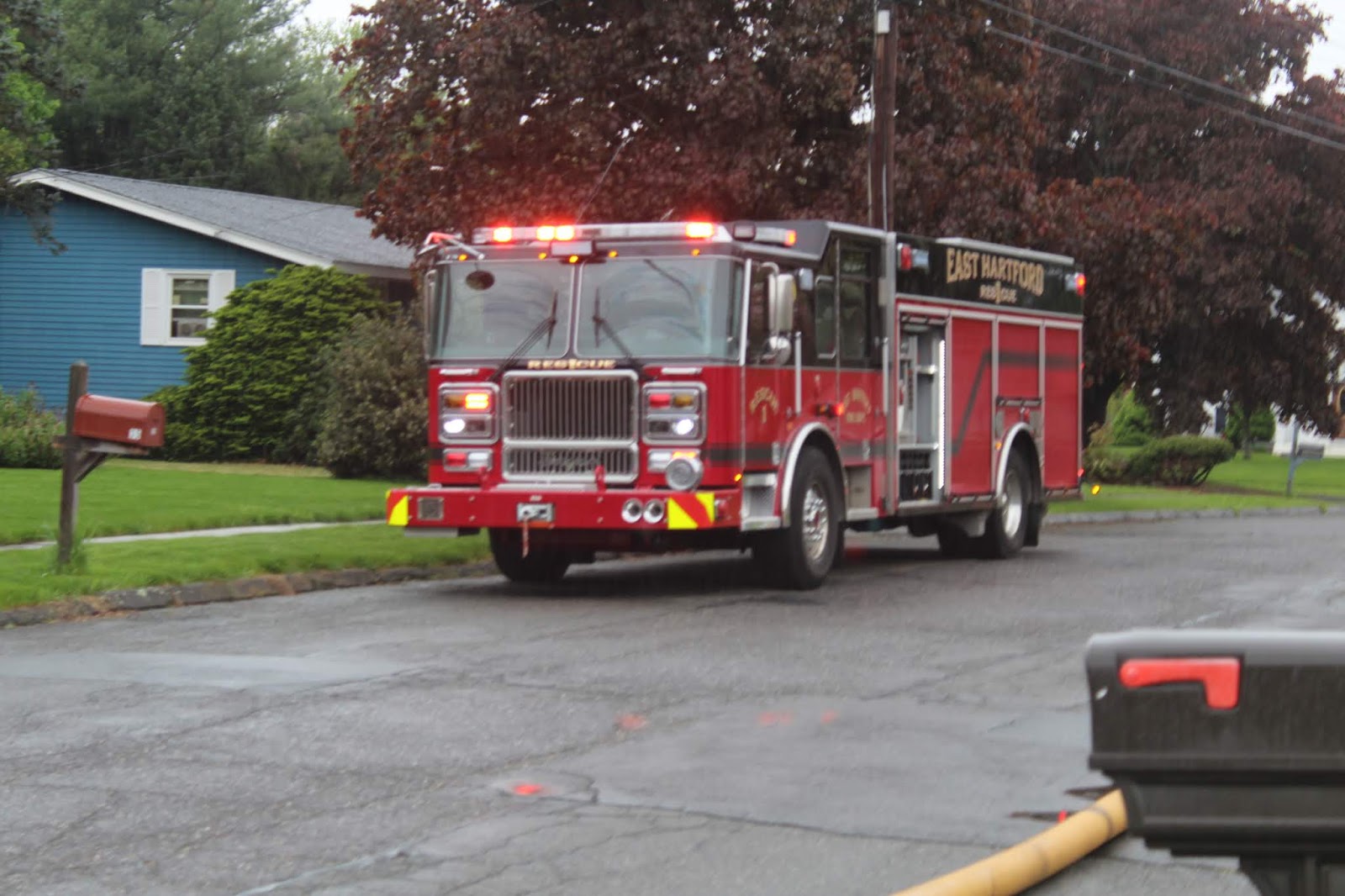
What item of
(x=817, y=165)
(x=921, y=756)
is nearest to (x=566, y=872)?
(x=921, y=756)

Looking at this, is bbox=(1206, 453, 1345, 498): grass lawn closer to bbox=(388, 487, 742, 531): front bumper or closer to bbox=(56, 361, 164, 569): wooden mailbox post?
bbox=(388, 487, 742, 531): front bumper

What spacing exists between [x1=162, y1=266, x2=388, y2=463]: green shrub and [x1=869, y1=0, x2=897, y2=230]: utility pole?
10952 millimetres

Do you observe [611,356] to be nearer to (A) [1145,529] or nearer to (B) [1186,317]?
(A) [1145,529]

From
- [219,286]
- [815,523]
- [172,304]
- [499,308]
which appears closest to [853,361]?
[815,523]

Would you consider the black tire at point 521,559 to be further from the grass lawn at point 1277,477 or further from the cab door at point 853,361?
the grass lawn at point 1277,477

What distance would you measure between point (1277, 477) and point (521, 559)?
122 feet

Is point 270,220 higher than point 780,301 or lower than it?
higher

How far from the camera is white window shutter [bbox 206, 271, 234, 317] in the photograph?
115 ft

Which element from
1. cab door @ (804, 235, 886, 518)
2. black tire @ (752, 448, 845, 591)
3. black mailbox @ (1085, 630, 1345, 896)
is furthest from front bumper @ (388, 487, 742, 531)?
black mailbox @ (1085, 630, 1345, 896)

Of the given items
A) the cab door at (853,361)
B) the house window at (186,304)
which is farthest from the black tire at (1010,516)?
the house window at (186,304)

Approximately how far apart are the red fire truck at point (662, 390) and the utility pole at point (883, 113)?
5.34m

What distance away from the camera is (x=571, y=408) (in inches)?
596

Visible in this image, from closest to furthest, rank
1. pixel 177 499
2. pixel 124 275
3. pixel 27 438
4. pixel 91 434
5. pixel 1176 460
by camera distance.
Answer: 1. pixel 91 434
2. pixel 177 499
3. pixel 27 438
4. pixel 124 275
5. pixel 1176 460

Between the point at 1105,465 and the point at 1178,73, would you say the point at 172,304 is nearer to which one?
the point at 1105,465
